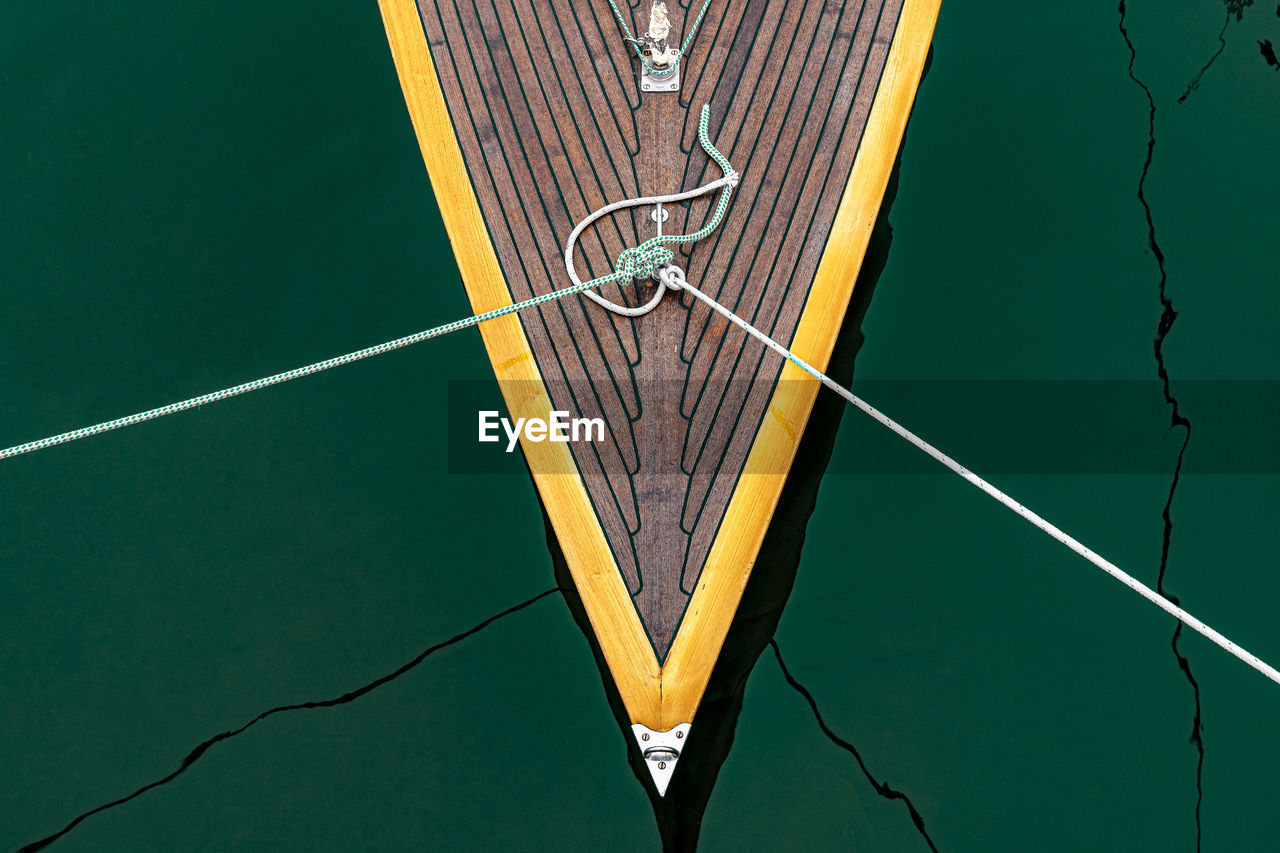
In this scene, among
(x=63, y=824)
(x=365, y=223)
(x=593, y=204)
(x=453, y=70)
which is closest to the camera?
(x=63, y=824)

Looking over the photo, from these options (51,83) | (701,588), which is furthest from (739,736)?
(51,83)

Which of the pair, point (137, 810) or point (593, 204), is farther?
point (593, 204)

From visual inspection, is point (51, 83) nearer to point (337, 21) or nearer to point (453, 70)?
point (337, 21)

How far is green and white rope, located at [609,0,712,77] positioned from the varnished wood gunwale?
0.85 meters

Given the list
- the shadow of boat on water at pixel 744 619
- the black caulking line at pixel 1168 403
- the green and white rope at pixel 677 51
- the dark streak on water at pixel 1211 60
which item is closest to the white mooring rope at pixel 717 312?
the black caulking line at pixel 1168 403

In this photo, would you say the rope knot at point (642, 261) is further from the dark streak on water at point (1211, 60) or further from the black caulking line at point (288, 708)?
the dark streak on water at point (1211, 60)

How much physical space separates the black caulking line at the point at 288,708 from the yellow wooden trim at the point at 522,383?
0.74m

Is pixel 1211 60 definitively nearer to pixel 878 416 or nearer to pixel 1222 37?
pixel 1222 37

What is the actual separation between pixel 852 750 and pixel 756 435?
4.31 ft

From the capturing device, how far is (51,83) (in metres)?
5.47

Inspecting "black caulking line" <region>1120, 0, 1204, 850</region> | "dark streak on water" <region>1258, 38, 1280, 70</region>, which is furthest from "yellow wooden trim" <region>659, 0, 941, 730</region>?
"dark streak on water" <region>1258, 38, 1280, 70</region>

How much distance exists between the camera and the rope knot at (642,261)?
4.03 metres

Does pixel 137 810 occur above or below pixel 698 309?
below

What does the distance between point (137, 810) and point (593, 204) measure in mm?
2961
